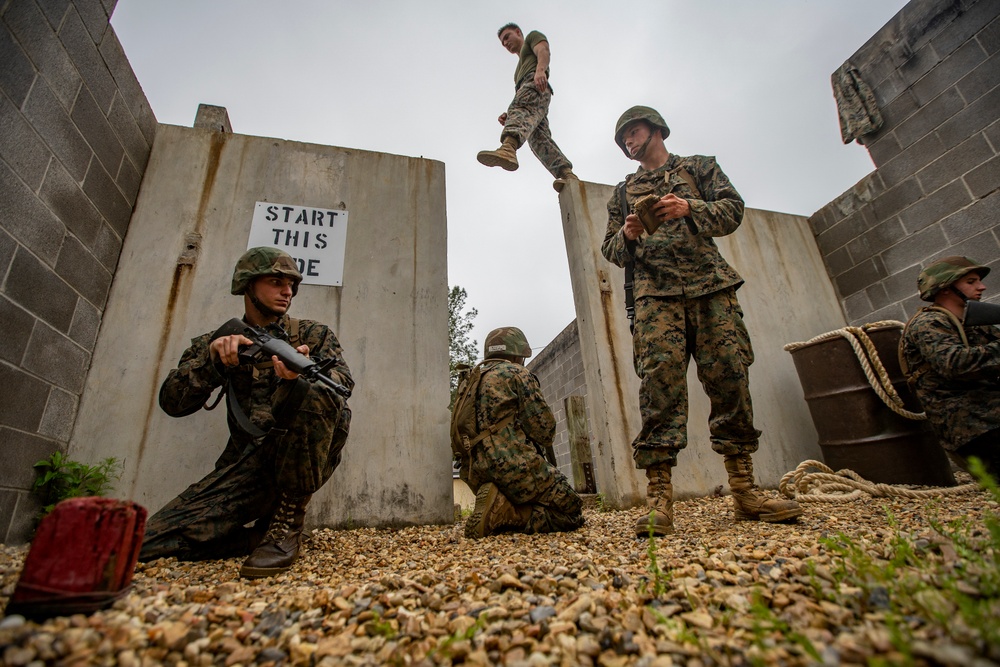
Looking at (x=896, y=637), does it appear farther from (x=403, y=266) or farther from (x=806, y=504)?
(x=403, y=266)

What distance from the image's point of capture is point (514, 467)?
7.82 feet

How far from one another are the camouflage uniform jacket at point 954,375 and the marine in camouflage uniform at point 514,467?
210cm

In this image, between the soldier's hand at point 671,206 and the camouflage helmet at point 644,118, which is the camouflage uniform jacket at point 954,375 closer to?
the soldier's hand at point 671,206

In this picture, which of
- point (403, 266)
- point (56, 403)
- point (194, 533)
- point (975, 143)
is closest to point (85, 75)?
point (56, 403)

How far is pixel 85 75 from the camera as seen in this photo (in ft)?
7.86

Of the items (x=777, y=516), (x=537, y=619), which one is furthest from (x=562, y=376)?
(x=537, y=619)

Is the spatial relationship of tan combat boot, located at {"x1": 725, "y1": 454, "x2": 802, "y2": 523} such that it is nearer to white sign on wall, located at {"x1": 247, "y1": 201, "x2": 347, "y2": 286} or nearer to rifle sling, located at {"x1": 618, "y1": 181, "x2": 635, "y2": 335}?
rifle sling, located at {"x1": 618, "y1": 181, "x2": 635, "y2": 335}

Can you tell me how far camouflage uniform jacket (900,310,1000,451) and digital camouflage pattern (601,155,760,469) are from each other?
1.24m

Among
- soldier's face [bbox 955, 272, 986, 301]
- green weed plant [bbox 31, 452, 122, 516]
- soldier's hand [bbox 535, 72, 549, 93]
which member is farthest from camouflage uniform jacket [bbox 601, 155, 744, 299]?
green weed plant [bbox 31, 452, 122, 516]

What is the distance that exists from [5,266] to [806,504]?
13.6 ft

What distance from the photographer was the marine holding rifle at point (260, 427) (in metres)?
1.73

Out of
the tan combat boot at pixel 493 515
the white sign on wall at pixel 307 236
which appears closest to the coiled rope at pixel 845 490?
the tan combat boot at pixel 493 515

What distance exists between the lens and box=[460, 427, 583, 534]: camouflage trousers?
2369 mm

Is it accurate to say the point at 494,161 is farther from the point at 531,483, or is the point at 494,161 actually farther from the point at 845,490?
the point at 845,490
